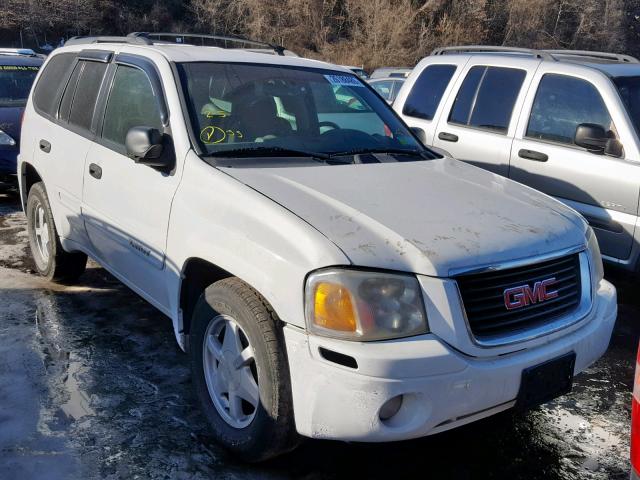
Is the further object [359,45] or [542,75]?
[359,45]

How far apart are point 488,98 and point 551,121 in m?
0.71

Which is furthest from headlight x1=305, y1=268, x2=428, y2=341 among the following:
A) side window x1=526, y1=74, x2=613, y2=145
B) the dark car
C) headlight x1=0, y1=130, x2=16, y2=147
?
headlight x1=0, y1=130, x2=16, y2=147

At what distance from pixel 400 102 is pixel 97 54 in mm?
3456

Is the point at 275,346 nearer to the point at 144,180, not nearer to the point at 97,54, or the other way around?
the point at 144,180

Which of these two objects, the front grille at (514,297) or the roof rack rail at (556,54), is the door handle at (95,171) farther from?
the roof rack rail at (556,54)

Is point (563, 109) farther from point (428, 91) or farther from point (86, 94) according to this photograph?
point (86, 94)

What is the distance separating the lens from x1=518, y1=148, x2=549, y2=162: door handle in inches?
220

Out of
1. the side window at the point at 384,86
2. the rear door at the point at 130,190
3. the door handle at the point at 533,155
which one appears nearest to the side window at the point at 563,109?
the door handle at the point at 533,155

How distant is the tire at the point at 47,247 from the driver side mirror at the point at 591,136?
13.0 ft

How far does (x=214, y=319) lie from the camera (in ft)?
10.1

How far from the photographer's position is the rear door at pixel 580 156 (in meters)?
5.06

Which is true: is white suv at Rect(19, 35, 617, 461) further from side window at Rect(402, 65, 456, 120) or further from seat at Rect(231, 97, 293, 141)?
side window at Rect(402, 65, 456, 120)

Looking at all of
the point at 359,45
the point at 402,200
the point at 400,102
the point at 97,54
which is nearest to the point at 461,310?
the point at 402,200

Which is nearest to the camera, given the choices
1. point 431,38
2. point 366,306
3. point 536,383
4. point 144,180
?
point 366,306
